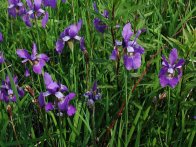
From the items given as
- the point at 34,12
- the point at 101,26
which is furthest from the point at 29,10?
the point at 101,26

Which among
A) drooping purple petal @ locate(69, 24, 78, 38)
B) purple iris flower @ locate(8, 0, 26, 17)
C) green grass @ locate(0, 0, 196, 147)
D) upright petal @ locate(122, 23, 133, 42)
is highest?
purple iris flower @ locate(8, 0, 26, 17)

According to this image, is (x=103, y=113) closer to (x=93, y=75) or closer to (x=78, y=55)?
(x=93, y=75)

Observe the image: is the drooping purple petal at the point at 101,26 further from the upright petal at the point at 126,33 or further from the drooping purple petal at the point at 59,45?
the upright petal at the point at 126,33

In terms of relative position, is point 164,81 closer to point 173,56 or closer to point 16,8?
point 173,56

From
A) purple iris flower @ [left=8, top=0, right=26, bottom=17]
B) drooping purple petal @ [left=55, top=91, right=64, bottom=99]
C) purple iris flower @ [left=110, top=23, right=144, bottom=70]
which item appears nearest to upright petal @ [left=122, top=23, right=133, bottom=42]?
purple iris flower @ [left=110, top=23, right=144, bottom=70]

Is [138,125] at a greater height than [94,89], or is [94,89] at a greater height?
[94,89]

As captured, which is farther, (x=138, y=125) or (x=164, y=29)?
(x=164, y=29)

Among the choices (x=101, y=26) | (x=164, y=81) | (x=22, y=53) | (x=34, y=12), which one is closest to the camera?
(x=164, y=81)

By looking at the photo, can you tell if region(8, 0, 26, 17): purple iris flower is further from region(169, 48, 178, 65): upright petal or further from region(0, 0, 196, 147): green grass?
region(169, 48, 178, 65): upright petal

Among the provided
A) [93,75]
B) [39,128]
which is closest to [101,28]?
[93,75]
